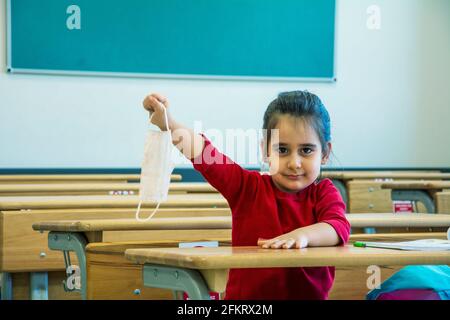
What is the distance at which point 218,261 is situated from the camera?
4.82ft

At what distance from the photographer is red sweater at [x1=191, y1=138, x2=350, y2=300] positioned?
A: 203 centimetres

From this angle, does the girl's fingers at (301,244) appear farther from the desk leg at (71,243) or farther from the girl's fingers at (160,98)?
the desk leg at (71,243)

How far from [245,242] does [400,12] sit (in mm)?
5657

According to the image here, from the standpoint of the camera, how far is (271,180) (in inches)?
87.3

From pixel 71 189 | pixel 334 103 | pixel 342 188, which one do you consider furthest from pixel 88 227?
pixel 334 103

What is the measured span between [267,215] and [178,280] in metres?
0.62

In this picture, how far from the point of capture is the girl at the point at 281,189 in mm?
2035

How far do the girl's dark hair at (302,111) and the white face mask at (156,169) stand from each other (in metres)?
0.36

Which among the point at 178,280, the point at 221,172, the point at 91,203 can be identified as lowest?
the point at 91,203

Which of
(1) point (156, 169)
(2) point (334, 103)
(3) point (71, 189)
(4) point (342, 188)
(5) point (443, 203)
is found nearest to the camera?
(1) point (156, 169)

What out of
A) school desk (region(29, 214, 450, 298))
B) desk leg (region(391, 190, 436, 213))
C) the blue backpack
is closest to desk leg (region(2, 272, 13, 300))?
school desk (region(29, 214, 450, 298))

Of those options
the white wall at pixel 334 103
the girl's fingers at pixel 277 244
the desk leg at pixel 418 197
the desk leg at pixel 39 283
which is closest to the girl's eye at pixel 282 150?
the girl's fingers at pixel 277 244

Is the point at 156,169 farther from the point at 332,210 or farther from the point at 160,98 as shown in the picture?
the point at 332,210
